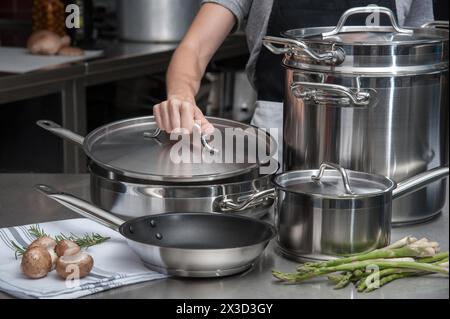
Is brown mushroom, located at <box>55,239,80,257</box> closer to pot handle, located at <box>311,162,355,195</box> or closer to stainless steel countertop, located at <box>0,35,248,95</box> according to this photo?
pot handle, located at <box>311,162,355,195</box>

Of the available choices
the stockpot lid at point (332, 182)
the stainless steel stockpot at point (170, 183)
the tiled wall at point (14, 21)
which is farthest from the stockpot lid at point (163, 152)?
the tiled wall at point (14, 21)

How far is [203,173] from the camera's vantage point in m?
1.33

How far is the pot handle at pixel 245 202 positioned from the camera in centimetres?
132

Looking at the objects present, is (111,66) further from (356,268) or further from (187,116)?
(356,268)

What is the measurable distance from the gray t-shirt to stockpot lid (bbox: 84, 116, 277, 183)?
1.19ft

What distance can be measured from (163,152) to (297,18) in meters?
0.58

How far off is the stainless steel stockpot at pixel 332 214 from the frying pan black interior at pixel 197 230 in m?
0.05

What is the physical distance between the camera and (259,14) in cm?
190

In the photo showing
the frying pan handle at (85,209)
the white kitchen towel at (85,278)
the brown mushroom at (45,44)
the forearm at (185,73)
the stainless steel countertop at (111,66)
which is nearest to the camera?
the white kitchen towel at (85,278)

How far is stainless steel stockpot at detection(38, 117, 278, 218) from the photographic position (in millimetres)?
1323

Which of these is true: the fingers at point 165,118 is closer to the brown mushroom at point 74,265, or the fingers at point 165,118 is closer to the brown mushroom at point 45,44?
the brown mushroom at point 74,265
